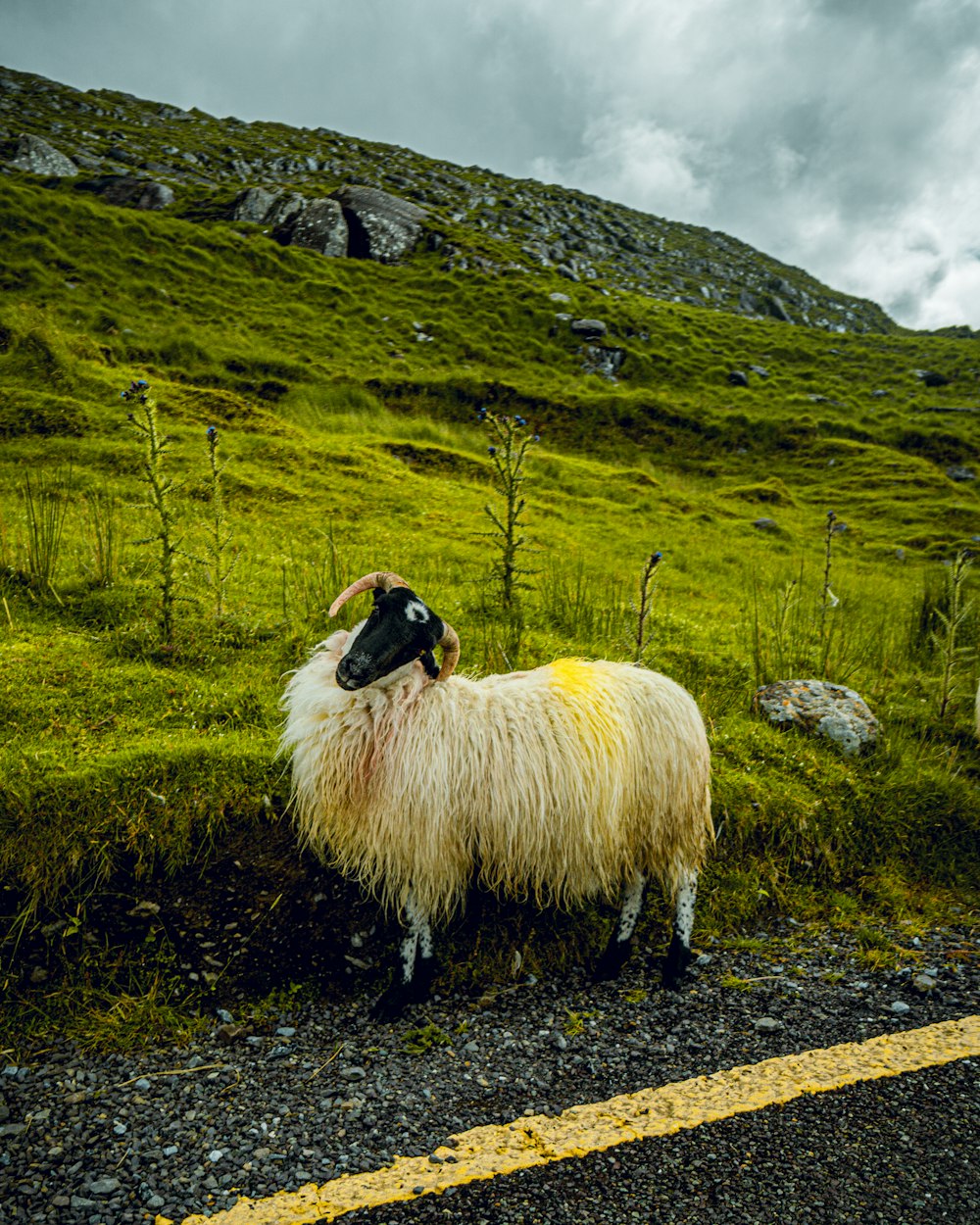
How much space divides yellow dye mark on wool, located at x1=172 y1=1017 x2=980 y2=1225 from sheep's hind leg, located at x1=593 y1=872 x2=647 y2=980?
988mm

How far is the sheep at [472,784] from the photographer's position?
431cm

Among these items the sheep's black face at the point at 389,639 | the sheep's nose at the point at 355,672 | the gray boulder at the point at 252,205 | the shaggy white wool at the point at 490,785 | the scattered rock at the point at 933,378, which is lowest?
the shaggy white wool at the point at 490,785

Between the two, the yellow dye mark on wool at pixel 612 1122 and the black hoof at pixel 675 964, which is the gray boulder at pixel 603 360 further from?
the yellow dye mark on wool at pixel 612 1122

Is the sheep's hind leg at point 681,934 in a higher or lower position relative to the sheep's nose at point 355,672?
lower

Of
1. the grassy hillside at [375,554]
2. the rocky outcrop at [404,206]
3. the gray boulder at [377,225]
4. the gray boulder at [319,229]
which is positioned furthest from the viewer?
the rocky outcrop at [404,206]

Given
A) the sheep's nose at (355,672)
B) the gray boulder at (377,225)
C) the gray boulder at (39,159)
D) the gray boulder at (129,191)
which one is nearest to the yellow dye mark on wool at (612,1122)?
the sheep's nose at (355,672)

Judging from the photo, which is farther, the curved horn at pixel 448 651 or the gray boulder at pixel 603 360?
the gray boulder at pixel 603 360

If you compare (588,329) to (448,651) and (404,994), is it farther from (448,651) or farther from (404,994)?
(404,994)

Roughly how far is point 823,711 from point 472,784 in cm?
418

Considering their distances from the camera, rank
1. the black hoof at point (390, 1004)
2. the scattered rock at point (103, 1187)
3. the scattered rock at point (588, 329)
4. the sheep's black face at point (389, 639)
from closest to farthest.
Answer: the scattered rock at point (103, 1187) → the black hoof at point (390, 1004) → the sheep's black face at point (389, 639) → the scattered rock at point (588, 329)

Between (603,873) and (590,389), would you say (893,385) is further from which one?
(603,873)

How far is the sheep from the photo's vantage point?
4.31 metres

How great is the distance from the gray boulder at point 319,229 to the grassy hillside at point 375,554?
8002mm

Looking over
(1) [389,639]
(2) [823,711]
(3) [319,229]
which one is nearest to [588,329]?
(3) [319,229]
